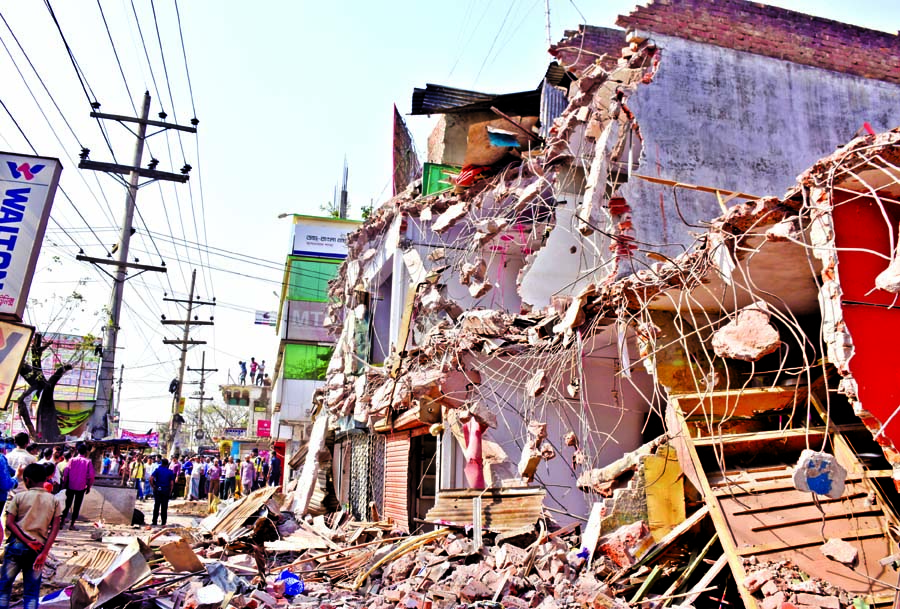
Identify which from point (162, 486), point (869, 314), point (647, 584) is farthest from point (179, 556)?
point (162, 486)

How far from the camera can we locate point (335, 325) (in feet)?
64.3

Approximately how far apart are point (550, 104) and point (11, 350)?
11.0m

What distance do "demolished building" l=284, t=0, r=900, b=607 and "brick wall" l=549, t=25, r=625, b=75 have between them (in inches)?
2.0

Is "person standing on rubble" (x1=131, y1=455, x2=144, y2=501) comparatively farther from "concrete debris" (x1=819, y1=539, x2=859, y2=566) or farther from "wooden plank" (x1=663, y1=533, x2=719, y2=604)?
"concrete debris" (x1=819, y1=539, x2=859, y2=566)

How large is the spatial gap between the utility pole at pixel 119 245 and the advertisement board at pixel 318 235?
14.4m

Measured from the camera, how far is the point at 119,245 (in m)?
19.4

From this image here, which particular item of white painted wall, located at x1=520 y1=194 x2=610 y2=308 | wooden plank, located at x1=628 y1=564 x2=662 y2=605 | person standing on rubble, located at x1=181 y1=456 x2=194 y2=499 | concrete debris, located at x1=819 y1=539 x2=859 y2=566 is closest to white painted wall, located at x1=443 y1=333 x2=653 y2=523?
white painted wall, located at x1=520 y1=194 x2=610 y2=308

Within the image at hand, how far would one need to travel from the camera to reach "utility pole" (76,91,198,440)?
18.2 meters

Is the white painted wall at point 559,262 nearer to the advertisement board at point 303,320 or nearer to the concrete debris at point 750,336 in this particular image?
the concrete debris at point 750,336

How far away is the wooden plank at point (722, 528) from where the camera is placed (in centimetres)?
571

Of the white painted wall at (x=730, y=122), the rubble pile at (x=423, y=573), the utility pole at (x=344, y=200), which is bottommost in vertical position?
the rubble pile at (x=423, y=573)

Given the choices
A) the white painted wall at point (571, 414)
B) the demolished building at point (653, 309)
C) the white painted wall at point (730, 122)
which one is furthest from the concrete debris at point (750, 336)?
the white painted wall at point (730, 122)

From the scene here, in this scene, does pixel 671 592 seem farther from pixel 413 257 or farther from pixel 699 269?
pixel 413 257

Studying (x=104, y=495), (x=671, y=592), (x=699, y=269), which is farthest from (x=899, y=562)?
(x=104, y=495)
